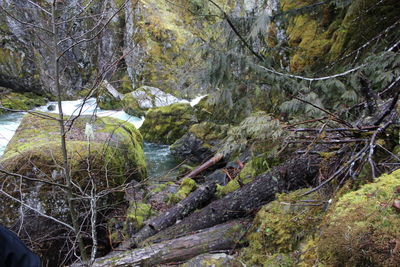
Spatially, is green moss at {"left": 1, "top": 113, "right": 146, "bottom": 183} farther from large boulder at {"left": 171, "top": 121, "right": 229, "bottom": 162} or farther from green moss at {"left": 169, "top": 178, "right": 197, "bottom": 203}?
large boulder at {"left": 171, "top": 121, "right": 229, "bottom": 162}

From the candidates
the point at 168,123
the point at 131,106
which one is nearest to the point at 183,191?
the point at 131,106

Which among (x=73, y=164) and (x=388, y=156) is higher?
(x=388, y=156)

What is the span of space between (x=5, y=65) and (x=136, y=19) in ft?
41.4

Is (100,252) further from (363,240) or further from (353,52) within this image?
(353,52)

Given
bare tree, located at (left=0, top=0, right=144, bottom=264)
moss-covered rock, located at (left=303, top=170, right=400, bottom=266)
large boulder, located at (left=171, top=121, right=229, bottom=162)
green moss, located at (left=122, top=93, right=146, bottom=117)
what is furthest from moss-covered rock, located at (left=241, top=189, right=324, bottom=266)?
large boulder, located at (left=171, top=121, right=229, bottom=162)

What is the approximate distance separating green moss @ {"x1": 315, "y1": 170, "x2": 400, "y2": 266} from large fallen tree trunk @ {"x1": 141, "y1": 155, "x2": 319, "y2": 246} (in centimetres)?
183

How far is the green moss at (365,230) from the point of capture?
1188 millimetres

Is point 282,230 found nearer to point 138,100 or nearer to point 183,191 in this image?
point 138,100

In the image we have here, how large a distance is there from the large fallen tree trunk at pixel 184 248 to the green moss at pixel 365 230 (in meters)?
1.83

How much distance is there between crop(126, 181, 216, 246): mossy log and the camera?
14.8 ft

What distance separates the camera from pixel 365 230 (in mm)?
1259

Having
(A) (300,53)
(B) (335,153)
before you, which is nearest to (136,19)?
(A) (300,53)

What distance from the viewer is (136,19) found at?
2284cm

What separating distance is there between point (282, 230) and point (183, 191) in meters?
4.09
